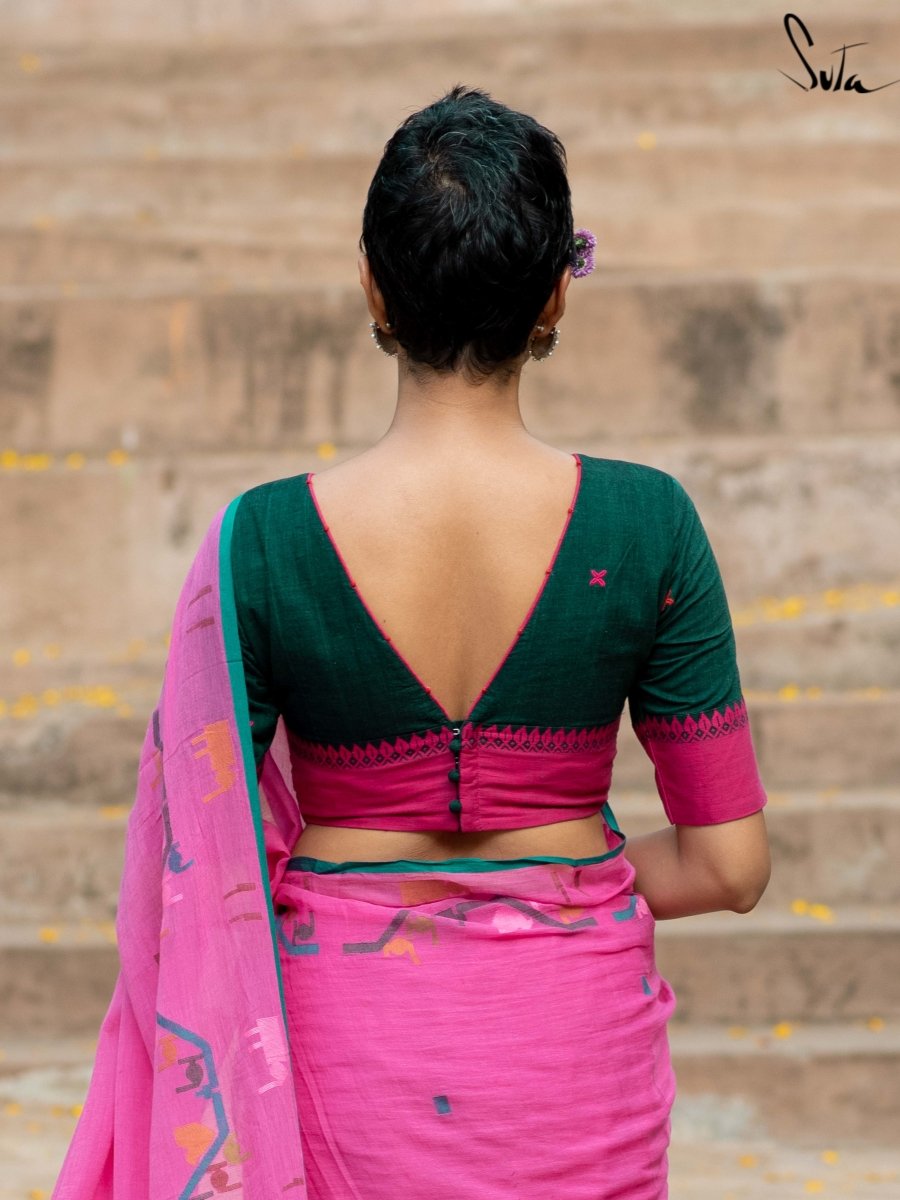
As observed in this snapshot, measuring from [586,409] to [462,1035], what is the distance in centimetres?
441

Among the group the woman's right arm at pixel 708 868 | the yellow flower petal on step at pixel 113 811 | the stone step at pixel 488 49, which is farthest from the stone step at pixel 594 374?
A: the woman's right arm at pixel 708 868

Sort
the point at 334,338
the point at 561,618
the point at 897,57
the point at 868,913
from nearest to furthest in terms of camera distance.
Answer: the point at 561,618 → the point at 868,913 → the point at 334,338 → the point at 897,57

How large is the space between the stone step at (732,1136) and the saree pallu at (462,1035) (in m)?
2.49

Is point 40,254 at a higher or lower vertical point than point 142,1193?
higher

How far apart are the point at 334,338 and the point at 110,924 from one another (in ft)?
7.39

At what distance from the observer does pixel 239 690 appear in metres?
1.78

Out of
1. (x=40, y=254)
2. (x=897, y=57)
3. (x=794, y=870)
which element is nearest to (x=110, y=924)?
(x=794, y=870)

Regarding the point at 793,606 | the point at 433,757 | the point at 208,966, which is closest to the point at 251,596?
the point at 433,757

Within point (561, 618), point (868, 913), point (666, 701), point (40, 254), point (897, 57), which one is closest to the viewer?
point (561, 618)

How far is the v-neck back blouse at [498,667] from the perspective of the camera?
5.77 ft

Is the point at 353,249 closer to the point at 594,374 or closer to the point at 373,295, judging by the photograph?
the point at 594,374

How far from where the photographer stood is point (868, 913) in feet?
15.7

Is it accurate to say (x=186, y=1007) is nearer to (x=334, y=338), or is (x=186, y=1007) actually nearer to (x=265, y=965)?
(x=265, y=965)

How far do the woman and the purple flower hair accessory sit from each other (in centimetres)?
2
